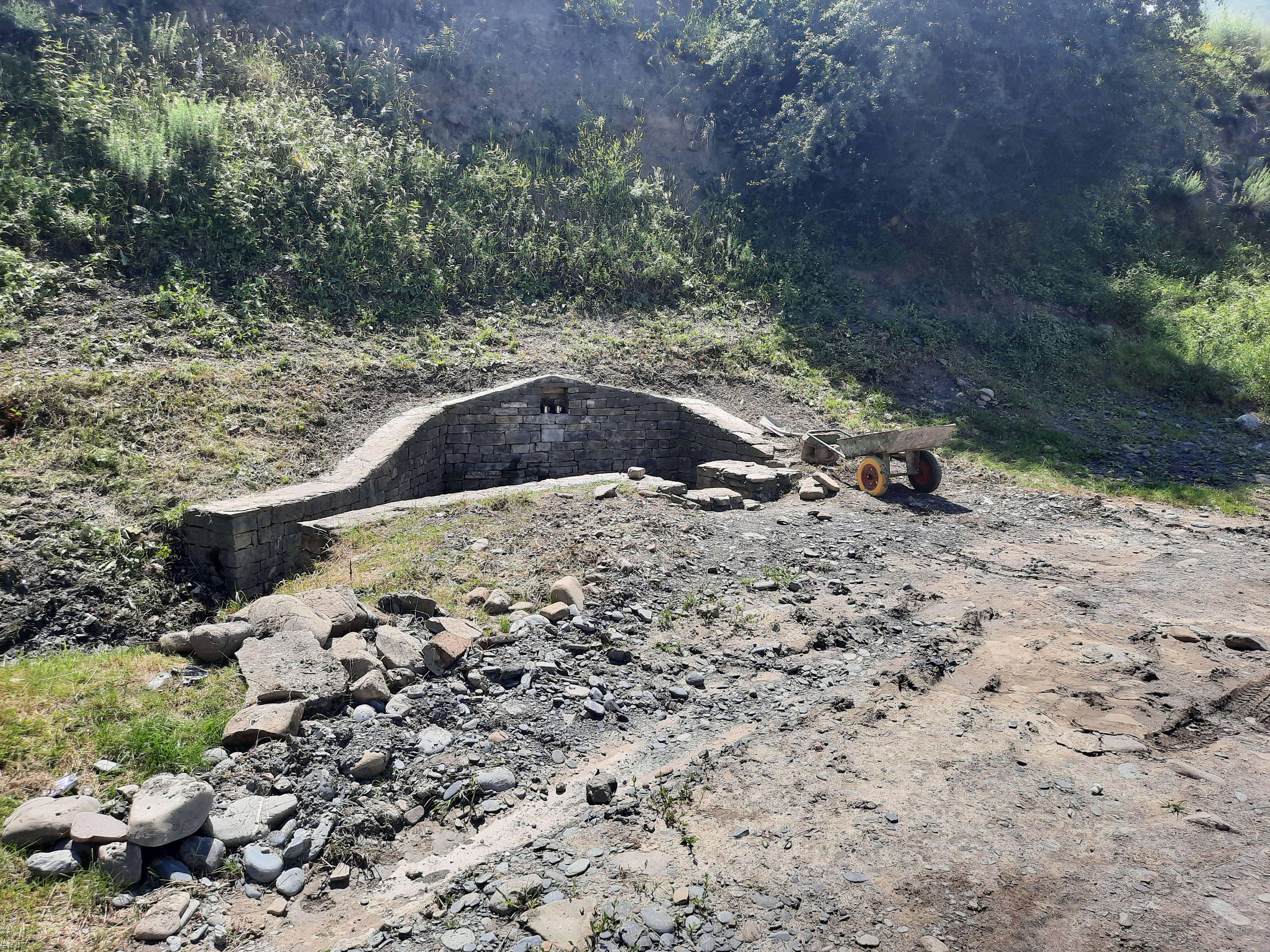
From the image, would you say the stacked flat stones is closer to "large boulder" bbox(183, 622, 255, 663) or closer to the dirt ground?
the dirt ground

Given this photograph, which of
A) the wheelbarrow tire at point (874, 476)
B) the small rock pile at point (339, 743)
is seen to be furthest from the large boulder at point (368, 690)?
the wheelbarrow tire at point (874, 476)

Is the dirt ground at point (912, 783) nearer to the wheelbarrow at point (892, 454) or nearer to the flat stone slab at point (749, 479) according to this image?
the flat stone slab at point (749, 479)

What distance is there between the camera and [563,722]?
4207mm

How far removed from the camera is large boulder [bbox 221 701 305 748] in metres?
3.71

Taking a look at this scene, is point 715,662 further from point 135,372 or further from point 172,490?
point 135,372

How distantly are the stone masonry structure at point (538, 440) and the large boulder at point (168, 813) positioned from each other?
14.7ft

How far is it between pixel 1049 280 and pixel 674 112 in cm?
949

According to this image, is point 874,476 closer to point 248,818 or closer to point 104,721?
point 248,818

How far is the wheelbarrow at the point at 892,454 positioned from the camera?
8594mm

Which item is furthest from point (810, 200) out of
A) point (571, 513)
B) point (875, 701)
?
point (875, 701)

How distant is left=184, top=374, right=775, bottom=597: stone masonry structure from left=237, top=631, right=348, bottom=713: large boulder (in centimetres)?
323

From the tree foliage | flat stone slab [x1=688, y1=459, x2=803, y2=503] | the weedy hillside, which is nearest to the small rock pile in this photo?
the weedy hillside

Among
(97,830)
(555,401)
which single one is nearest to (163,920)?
(97,830)

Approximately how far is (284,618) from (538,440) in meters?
6.09
